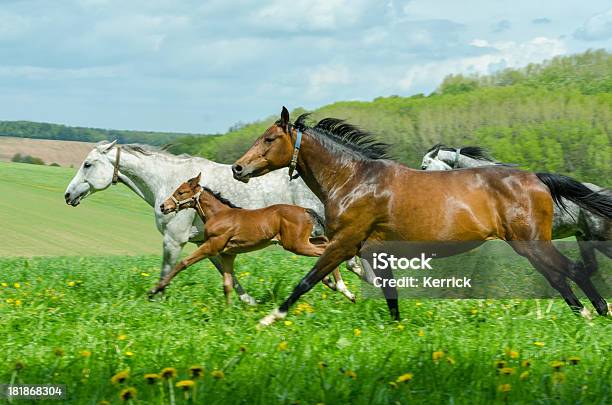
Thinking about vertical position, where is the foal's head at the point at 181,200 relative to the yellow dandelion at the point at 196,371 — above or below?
above

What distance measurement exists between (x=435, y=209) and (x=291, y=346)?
2.25 metres

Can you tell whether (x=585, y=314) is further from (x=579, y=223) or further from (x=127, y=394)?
(x=127, y=394)

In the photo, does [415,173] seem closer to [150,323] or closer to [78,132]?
[150,323]

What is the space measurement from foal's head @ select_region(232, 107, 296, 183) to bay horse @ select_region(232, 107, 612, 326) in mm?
18

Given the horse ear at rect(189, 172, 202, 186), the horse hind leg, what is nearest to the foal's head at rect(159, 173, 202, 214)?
the horse ear at rect(189, 172, 202, 186)

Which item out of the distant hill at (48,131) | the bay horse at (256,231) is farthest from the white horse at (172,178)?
the distant hill at (48,131)

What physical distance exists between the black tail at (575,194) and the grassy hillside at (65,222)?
22355 mm

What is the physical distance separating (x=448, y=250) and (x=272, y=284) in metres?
3.23

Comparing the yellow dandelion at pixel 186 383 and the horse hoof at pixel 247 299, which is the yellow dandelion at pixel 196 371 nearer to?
the yellow dandelion at pixel 186 383

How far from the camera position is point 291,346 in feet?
19.8

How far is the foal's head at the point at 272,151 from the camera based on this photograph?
8.24 m

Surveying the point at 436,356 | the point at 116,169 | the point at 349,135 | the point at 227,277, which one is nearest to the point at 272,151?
the point at 349,135

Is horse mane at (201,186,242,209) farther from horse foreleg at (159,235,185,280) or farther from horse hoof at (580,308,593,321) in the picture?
horse hoof at (580,308,593,321)

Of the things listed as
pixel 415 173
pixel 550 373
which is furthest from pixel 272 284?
pixel 550 373
